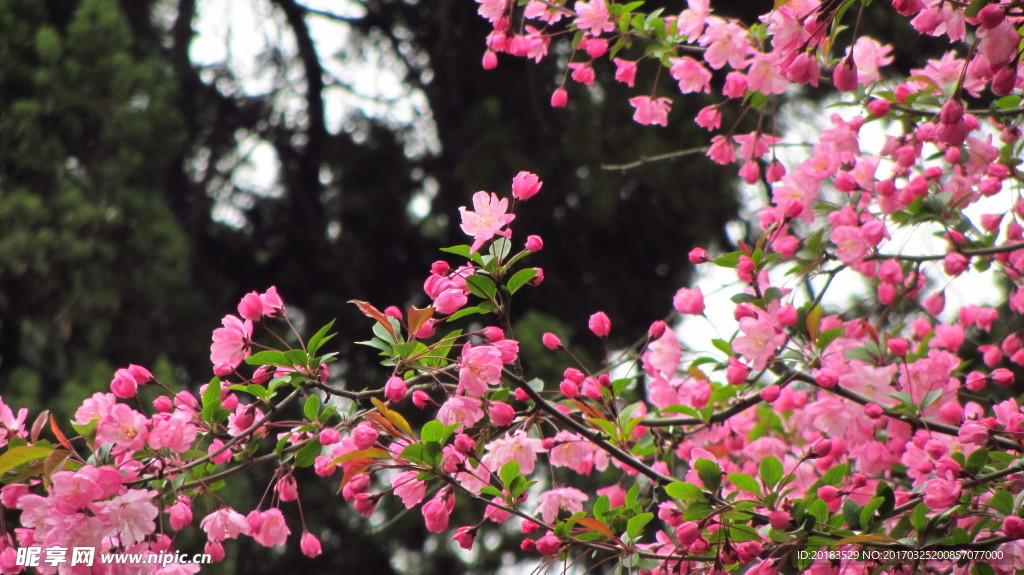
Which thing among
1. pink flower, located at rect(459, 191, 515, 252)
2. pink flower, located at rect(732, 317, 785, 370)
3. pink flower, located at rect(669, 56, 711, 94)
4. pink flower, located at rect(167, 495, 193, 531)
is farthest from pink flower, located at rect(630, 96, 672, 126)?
pink flower, located at rect(167, 495, 193, 531)

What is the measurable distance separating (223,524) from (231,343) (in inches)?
13.1

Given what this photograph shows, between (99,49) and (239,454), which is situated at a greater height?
(99,49)

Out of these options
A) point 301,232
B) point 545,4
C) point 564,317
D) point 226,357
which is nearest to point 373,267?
point 301,232

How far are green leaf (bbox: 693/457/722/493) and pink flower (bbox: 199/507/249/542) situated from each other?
0.76 metres

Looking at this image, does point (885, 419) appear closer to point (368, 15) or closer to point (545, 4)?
point (545, 4)

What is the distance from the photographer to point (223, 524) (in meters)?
1.69

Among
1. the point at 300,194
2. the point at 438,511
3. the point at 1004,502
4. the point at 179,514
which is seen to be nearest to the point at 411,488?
the point at 438,511

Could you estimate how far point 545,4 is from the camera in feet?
6.86

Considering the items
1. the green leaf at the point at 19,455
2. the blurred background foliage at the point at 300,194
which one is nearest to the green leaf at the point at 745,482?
the green leaf at the point at 19,455

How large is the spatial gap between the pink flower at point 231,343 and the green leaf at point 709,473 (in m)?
0.72

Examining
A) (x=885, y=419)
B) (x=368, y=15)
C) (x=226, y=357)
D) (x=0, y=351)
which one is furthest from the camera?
(x=368, y=15)

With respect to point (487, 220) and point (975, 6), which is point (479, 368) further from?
point (975, 6)

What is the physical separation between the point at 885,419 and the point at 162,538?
1348 millimetres

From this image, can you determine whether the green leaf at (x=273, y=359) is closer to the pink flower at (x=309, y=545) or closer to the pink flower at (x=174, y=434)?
the pink flower at (x=174, y=434)
